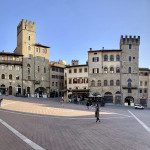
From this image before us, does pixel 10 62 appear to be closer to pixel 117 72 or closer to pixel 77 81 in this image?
pixel 77 81

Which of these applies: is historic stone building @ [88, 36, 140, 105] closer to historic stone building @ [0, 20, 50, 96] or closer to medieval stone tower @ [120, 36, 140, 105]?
medieval stone tower @ [120, 36, 140, 105]

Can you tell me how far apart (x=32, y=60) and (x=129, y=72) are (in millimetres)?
25629

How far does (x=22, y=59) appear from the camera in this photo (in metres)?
78.8

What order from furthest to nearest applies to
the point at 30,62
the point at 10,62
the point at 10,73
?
1. the point at 30,62
2. the point at 10,73
3. the point at 10,62

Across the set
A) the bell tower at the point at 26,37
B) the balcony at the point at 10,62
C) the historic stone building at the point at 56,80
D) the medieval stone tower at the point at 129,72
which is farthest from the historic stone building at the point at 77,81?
the balcony at the point at 10,62

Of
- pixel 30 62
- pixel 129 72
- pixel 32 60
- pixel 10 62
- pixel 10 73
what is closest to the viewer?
pixel 129 72

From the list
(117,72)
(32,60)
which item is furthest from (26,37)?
(117,72)

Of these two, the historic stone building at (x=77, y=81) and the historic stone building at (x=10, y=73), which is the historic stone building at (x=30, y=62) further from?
the historic stone building at (x=77, y=81)

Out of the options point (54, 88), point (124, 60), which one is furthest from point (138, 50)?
point (54, 88)

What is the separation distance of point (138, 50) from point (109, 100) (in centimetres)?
1384

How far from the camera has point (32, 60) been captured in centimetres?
8050

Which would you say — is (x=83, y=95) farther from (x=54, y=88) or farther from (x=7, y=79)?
(x=7, y=79)

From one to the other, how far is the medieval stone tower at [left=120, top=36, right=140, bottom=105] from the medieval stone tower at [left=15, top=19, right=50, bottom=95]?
22.2 meters

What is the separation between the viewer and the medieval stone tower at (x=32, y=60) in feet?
260
